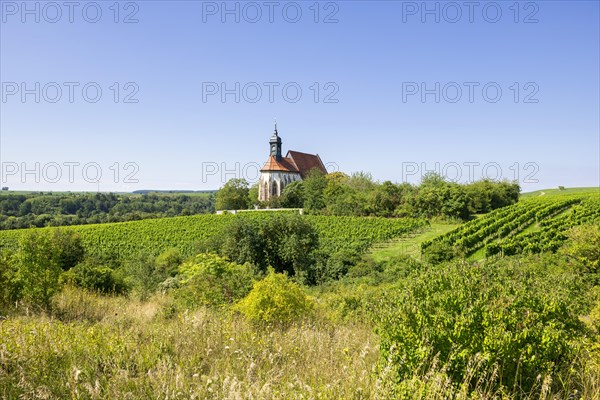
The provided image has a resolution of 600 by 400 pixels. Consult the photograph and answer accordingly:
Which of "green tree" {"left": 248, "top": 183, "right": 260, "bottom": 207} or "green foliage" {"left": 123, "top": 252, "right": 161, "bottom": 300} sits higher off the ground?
"green tree" {"left": 248, "top": 183, "right": 260, "bottom": 207}

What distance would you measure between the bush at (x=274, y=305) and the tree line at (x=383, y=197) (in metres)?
49.8

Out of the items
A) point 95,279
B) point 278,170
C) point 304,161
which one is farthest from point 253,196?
point 95,279

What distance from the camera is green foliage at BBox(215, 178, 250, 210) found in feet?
253

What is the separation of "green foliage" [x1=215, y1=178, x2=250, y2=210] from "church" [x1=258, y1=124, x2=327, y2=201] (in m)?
3.36

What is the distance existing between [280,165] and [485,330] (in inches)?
3154

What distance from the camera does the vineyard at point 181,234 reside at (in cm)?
3994

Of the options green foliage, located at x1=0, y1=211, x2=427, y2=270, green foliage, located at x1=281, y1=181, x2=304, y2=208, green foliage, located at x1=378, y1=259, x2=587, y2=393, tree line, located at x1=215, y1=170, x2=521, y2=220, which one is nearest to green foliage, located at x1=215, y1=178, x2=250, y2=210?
tree line, located at x1=215, y1=170, x2=521, y2=220

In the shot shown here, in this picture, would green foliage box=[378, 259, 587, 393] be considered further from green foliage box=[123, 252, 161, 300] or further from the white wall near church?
the white wall near church

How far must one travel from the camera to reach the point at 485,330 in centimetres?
359

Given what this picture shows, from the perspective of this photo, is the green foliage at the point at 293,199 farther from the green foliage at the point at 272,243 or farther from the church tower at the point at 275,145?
the green foliage at the point at 272,243

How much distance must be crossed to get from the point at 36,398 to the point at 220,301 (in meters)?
6.98

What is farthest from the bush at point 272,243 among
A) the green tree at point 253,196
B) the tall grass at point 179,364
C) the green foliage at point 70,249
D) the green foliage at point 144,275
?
the green tree at point 253,196

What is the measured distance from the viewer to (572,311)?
4.38 m

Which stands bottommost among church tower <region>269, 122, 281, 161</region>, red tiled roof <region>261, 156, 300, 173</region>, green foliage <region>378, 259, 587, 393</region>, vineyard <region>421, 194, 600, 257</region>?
vineyard <region>421, 194, 600, 257</region>
